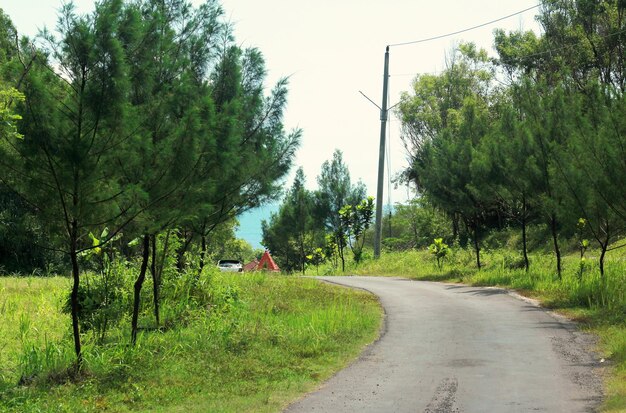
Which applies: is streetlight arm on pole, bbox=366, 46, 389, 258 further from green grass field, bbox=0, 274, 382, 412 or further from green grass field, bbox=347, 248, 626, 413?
green grass field, bbox=0, 274, 382, 412

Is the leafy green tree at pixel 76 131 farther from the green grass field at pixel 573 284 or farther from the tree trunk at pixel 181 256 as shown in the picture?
the green grass field at pixel 573 284

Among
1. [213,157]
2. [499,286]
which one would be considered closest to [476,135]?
[499,286]

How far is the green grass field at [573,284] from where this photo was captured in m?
11.0

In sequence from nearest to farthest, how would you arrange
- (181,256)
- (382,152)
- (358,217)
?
(181,256)
(382,152)
(358,217)

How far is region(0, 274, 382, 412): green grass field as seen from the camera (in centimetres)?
884

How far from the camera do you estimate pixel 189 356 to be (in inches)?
428

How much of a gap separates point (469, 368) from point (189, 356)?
4.06 m

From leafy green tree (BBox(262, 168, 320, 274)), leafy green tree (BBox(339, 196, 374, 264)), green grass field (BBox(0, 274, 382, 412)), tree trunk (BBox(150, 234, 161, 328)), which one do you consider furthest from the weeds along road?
leafy green tree (BBox(262, 168, 320, 274))

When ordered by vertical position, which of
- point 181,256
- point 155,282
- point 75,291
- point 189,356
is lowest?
point 189,356

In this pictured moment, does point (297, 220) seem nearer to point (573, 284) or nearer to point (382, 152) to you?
point (382, 152)

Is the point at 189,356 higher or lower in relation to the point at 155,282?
lower

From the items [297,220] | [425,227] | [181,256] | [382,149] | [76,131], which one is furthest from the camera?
[425,227]

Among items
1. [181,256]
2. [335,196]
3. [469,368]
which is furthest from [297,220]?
[469,368]

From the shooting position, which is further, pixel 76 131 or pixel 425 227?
pixel 425 227
